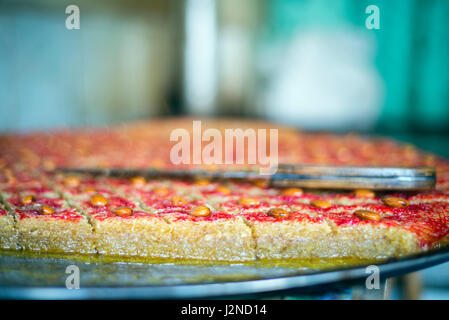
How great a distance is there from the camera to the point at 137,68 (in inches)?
258

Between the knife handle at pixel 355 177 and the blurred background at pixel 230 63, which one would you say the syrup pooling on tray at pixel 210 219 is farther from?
the blurred background at pixel 230 63

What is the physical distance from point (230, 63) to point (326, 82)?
167cm

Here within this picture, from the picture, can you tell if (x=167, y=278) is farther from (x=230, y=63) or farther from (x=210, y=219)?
(x=230, y=63)

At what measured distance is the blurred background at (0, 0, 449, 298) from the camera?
4934 mm

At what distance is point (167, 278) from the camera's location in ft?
3.14

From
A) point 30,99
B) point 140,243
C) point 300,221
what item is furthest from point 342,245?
point 30,99

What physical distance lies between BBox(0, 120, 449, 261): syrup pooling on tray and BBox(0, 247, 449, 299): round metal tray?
75 mm

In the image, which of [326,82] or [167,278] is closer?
[167,278]

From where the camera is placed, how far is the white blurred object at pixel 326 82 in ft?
18.4

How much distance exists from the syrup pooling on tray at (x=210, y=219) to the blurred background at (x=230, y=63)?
325cm

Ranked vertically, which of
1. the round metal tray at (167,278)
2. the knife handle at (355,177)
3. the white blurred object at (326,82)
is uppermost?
the white blurred object at (326,82)

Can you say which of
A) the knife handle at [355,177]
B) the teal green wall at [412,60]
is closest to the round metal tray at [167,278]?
the knife handle at [355,177]

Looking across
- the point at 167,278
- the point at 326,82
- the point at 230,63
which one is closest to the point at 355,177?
the point at 167,278

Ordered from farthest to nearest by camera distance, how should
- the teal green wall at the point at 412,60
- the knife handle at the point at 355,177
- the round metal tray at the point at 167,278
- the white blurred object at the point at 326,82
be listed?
the white blurred object at the point at 326,82, the teal green wall at the point at 412,60, the knife handle at the point at 355,177, the round metal tray at the point at 167,278
